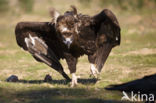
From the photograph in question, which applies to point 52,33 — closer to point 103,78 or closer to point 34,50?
point 34,50

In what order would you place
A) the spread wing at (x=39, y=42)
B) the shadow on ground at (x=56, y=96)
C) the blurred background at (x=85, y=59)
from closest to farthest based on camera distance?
1. the shadow on ground at (x=56, y=96)
2. the blurred background at (x=85, y=59)
3. the spread wing at (x=39, y=42)

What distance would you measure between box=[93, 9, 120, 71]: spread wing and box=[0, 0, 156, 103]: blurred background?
838 millimetres

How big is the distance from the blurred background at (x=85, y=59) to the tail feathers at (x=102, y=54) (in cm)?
55

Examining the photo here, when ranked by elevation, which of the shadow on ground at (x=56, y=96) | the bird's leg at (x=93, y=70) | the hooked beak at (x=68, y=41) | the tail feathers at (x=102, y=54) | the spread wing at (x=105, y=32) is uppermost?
the spread wing at (x=105, y=32)

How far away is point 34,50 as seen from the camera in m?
Result: 11.3

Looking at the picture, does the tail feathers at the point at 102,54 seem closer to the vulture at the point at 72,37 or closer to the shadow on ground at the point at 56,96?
the vulture at the point at 72,37

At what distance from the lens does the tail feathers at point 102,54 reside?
1088 cm

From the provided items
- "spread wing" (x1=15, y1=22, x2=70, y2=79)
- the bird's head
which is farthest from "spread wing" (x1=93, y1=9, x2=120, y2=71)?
"spread wing" (x1=15, y1=22, x2=70, y2=79)

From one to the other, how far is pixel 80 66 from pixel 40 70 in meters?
Result: 1.65

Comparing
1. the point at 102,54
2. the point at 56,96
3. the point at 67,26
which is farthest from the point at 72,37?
the point at 56,96

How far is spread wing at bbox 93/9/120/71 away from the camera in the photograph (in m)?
10.1

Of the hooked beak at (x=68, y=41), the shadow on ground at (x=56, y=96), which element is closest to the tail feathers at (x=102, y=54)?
the hooked beak at (x=68, y=41)

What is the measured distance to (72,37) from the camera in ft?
32.9

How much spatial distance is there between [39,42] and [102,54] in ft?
6.27
